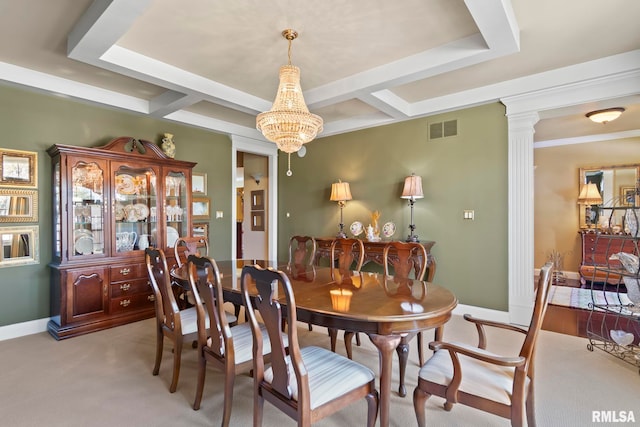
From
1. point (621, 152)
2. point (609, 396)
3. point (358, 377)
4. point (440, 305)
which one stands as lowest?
point (609, 396)

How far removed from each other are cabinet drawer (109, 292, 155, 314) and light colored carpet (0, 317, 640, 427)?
43cm

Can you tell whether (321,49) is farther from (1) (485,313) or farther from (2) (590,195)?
(2) (590,195)

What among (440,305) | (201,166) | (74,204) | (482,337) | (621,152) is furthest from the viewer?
(621,152)

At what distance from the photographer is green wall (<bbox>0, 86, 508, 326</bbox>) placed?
3418mm

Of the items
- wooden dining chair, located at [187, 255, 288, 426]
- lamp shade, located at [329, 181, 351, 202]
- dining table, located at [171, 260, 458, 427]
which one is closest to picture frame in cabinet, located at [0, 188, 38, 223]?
dining table, located at [171, 260, 458, 427]

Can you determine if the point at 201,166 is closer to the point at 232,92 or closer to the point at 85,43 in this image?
the point at 232,92

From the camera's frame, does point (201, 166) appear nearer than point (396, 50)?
No

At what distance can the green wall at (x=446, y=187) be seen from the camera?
12.5 feet

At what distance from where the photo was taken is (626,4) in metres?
2.28

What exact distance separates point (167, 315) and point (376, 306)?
5.18 feet

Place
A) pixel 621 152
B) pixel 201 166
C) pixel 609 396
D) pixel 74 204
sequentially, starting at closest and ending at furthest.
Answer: pixel 609 396
pixel 74 204
pixel 201 166
pixel 621 152

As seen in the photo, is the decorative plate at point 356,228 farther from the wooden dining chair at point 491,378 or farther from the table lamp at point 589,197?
the table lamp at point 589,197

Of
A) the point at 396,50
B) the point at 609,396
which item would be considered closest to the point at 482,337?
the point at 609,396

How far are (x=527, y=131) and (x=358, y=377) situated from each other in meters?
3.34
